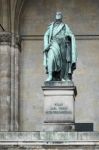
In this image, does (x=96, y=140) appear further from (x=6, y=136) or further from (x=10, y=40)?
(x=10, y=40)

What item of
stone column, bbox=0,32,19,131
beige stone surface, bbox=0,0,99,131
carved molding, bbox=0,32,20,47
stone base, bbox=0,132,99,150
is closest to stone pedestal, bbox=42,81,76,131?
stone base, bbox=0,132,99,150

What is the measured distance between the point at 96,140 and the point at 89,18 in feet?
43.3

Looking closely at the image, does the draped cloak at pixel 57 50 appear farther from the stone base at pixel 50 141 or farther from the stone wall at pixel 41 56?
the stone wall at pixel 41 56

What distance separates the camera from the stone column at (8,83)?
30844mm

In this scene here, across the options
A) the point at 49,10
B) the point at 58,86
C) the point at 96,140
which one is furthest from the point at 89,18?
the point at 96,140

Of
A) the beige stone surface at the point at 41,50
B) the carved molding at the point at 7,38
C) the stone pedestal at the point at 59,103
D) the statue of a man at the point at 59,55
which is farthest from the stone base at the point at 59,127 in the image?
the carved molding at the point at 7,38

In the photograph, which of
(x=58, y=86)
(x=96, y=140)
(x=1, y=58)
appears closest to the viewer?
(x=96, y=140)

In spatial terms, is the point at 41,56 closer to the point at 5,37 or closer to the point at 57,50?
the point at 5,37

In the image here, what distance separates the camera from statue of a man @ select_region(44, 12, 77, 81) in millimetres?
22203

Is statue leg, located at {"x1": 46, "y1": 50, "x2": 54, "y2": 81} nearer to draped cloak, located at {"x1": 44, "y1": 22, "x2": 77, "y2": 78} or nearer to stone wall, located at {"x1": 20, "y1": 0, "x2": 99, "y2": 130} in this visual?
draped cloak, located at {"x1": 44, "y1": 22, "x2": 77, "y2": 78}

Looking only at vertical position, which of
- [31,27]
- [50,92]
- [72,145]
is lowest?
[72,145]

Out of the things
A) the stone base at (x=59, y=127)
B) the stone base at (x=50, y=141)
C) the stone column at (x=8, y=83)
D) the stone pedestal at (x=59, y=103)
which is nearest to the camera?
the stone base at (x=50, y=141)

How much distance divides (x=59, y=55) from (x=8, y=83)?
904 centimetres

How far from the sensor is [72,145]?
20234 millimetres
